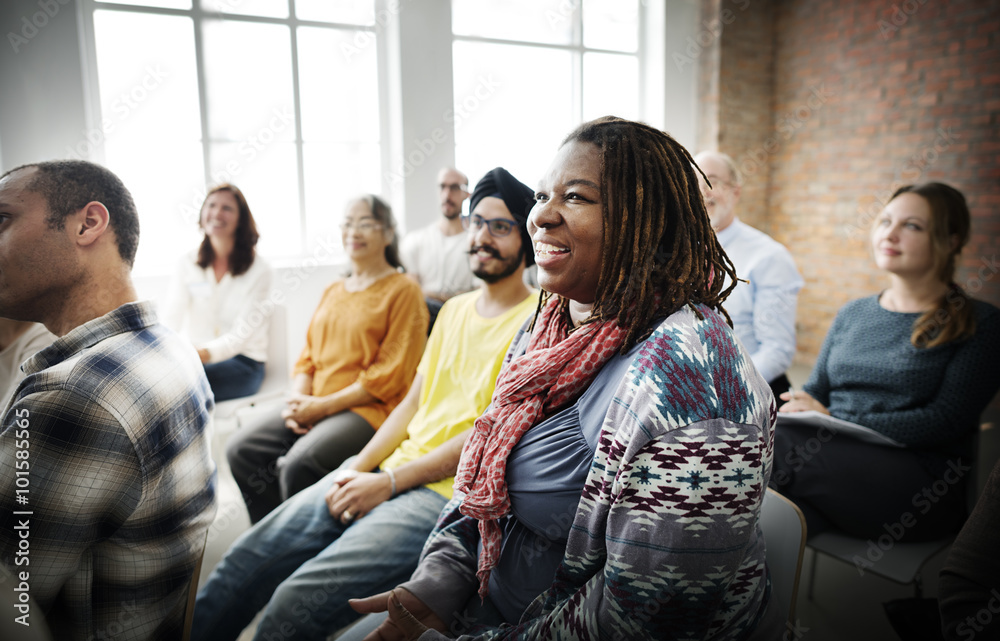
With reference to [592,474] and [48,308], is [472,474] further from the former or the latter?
[48,308]

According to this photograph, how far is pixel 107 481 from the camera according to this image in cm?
96

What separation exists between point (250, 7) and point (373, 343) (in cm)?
347

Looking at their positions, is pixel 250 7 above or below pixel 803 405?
above

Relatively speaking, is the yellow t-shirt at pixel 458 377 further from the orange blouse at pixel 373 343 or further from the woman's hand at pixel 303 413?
the woman's hand at pixel 303 413

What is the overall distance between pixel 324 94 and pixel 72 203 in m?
4.07

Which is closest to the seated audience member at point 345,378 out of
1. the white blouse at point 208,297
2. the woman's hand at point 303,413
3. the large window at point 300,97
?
the woman's hand at point 303,413

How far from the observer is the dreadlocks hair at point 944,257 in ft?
5.95

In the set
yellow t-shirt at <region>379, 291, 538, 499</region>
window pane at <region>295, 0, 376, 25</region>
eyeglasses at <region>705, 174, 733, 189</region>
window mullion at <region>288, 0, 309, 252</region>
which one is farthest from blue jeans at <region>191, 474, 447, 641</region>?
window pane at <region>295, 0, 376, 25</region>

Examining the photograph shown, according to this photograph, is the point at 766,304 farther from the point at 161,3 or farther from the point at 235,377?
the point at 161,3

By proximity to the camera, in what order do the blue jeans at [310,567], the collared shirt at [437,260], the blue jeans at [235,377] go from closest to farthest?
the blue jeans at [310,567] < the blue jeans at [235,377] < the collared shirt at [437,260]

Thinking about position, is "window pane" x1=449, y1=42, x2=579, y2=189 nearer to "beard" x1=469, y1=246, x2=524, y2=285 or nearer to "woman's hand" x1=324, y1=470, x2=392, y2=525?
"beard" x1=469, y1=246, x2=524, y2=285

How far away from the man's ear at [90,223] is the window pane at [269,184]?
3700 mm

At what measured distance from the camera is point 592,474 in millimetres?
880

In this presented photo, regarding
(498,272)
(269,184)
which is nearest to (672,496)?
(498,272)
